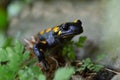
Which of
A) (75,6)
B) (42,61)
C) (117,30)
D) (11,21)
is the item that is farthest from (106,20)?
(11,21)

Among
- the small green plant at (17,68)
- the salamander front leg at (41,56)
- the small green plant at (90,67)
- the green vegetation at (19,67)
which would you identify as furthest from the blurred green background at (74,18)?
the small green plant at (17,68)

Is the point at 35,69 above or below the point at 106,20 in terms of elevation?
below

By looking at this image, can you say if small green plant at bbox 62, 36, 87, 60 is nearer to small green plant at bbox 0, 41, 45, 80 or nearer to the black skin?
the black skin

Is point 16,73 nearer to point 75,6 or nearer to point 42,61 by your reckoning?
point 42,61

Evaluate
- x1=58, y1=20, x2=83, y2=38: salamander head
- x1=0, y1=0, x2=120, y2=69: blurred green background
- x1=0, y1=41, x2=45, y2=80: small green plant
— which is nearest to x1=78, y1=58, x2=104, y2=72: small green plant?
x1=0, y1=0, x2=120, y2=69: blurred green background

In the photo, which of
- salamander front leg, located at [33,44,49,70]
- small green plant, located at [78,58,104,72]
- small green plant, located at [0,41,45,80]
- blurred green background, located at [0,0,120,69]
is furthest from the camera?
blurred green background, located at [0,0,120,69]

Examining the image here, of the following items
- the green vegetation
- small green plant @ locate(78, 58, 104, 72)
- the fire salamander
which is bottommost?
small green plant @ locate(78, 58, 104, 72)

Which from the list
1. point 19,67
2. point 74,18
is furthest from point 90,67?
point 74,18

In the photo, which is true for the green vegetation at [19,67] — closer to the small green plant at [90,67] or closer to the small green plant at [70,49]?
the small green plant at [90,67]
